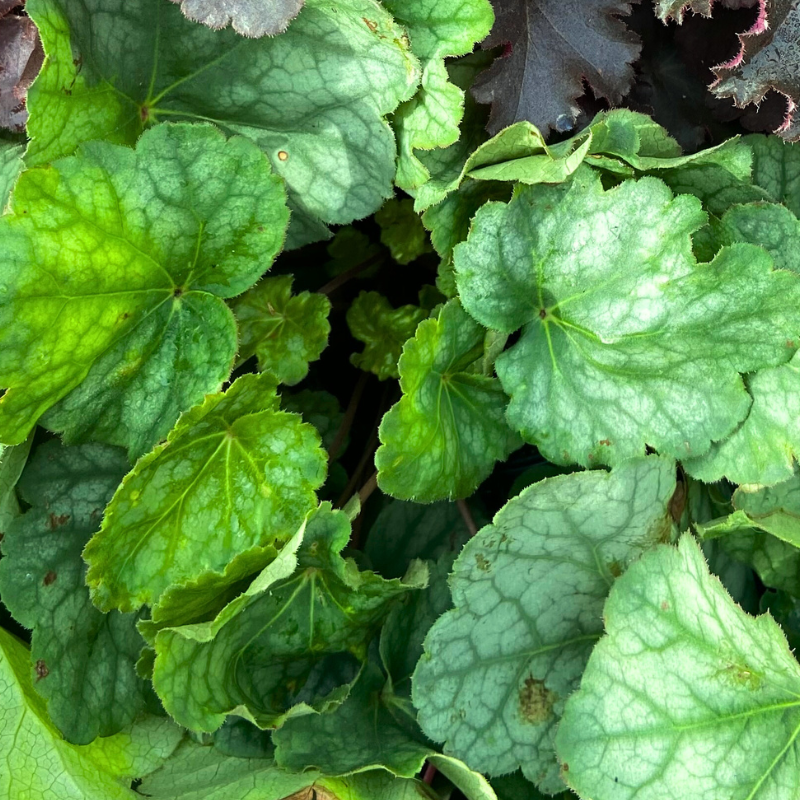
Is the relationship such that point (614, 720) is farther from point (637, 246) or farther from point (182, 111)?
point (182, 111)

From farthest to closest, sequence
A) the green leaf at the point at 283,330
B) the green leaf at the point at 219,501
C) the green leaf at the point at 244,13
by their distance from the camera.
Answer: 1. the green leaf at the point at 283,330
2. the green leaf at the point at 219,501
3. the green leaf at the point at 244,13

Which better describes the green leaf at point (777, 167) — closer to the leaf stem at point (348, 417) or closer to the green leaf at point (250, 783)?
the leaf stem at point (348, 417)

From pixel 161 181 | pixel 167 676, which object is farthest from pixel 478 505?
pixel 161 181

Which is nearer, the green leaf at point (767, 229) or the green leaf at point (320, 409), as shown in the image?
the green leaf at point (767, 229)

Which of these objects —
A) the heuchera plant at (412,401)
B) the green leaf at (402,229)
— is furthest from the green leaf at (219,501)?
the green leaf at (402,229)

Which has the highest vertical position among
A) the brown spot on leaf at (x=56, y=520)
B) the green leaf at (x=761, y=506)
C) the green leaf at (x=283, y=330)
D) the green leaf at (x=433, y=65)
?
the green leaf at (x=433, y=65)

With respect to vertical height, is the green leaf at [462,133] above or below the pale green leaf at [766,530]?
above

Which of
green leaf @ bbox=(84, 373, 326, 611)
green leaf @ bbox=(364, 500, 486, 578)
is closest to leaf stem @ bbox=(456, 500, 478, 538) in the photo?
green leaf @ bbox=(364, 500, 486, 578)

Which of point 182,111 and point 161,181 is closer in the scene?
point 161,181
